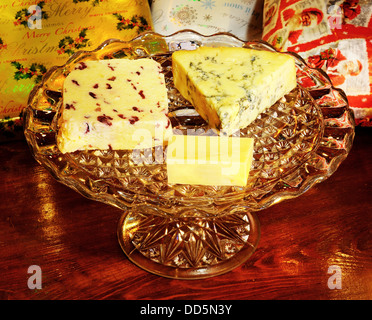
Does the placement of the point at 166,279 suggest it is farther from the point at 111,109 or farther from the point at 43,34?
the point at 43,34

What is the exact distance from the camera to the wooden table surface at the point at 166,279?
2.98ft

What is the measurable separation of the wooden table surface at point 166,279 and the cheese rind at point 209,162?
0.24m

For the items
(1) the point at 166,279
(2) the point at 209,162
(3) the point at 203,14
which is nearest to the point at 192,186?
(2) the point at 209,162

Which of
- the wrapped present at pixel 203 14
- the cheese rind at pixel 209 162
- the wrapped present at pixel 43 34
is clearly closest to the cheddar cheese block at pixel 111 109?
the cheese rind at pixel 209 162

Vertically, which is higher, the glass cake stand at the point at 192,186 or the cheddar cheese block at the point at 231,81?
the cheddar cheese block at the point at 231,81

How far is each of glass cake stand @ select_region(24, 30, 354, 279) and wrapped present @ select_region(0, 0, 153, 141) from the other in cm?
22

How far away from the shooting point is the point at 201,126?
1.06 meters

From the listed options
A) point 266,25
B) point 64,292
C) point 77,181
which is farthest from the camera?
point 266,25

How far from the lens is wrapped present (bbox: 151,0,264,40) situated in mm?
1460

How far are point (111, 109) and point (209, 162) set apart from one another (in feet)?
0.93

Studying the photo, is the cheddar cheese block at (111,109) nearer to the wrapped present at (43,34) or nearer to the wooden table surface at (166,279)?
the wooden table surface at (166,279)
